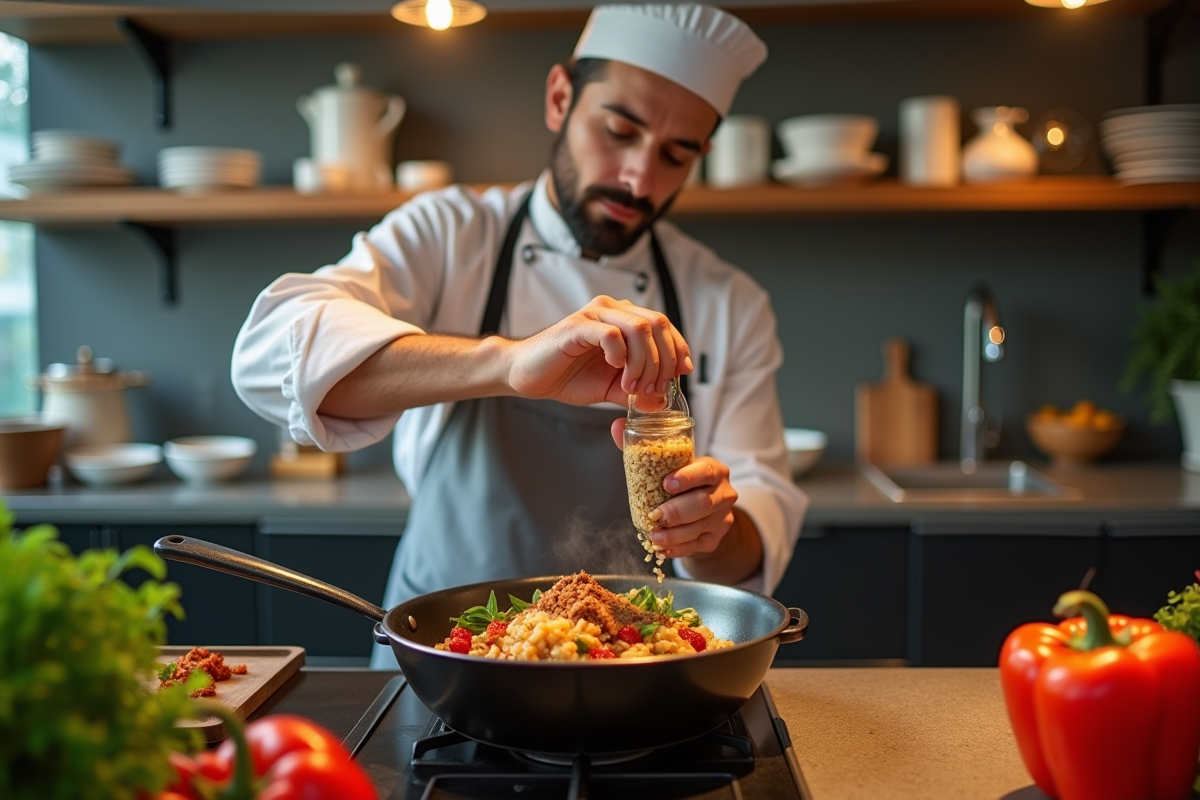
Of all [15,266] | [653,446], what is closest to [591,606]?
[653,446]

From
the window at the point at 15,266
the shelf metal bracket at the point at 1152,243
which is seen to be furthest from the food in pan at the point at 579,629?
the window at the point at 15,266

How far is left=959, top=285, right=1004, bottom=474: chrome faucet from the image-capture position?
3184mm

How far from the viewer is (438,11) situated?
5.08 feet

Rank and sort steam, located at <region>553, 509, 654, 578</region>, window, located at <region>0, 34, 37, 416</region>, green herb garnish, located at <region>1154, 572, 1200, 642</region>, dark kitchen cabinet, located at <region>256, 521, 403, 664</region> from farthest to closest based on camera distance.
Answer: window, located at <region>0, 34, 37, 416</region> < dark kitchen cabinet, located at <region>256, 521, 403, 664</region> < steam, located at <region>553, 509, 654, 578</region> < green herb garnish, located at <region>1154, 572, 1200, 642</region>

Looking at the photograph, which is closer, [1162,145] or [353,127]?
[1162,145]

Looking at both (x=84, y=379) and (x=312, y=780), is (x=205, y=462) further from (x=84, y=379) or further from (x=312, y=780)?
(x=312, y=780)

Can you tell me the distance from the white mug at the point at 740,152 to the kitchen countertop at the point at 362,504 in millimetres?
848

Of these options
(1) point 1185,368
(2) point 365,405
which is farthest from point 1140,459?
(2) point 365,405

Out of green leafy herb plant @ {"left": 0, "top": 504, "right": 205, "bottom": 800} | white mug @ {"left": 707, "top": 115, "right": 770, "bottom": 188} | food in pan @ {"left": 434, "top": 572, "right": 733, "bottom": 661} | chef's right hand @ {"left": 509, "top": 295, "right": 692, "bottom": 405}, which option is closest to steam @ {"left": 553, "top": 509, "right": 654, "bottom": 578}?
chef's right hand @ {"left": 509, "top": 295, "right": 692, "bottom": 405}

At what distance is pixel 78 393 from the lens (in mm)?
3105

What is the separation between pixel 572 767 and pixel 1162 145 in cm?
261

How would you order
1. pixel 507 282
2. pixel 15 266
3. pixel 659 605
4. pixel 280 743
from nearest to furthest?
pixel 280 743, pixel 659 605, pixel 507 282, pixel 15 266

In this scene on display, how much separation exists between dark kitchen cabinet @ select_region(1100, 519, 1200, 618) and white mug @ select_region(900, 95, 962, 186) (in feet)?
3.42

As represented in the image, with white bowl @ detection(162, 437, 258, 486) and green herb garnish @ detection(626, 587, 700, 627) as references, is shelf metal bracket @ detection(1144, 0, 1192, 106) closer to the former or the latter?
green herb garnish @ detection(626, 587, 700, 627)
